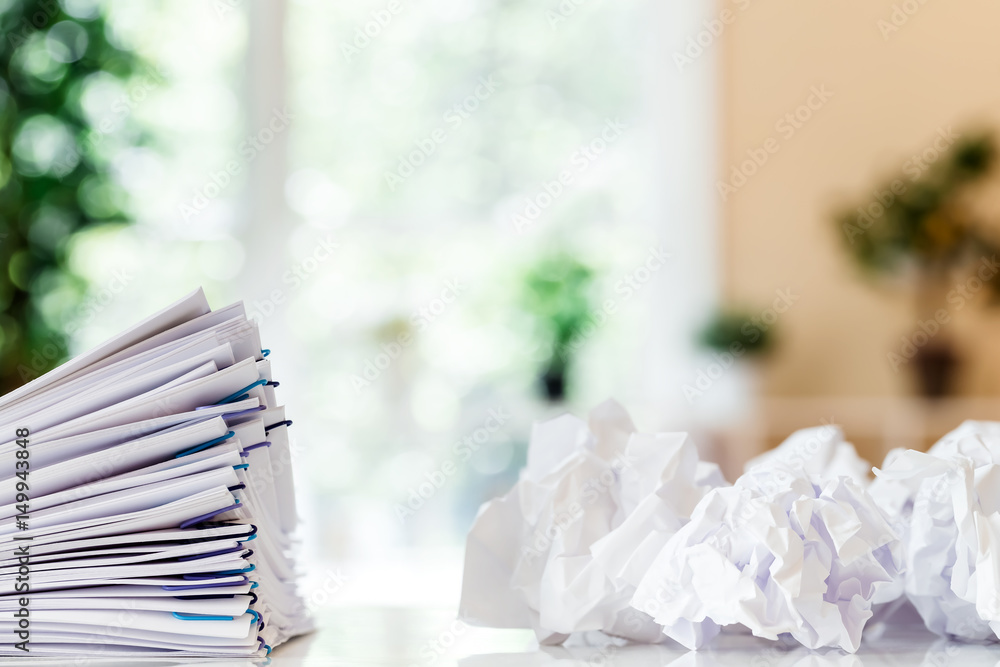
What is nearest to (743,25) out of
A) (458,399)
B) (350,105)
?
(350,105)

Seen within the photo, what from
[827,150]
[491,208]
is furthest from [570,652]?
[827,150]

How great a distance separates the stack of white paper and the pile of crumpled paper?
0.56 ft

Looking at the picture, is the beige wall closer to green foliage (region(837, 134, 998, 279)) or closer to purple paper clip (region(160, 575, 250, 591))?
green foliage (region(837, 134, 998, 279))

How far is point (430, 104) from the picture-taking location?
2939 millimetres

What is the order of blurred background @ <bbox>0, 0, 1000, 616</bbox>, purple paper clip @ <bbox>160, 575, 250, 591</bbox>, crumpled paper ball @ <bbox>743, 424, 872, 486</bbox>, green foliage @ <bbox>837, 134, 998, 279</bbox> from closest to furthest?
1. purple paper clip @ <bbox>160, 575, 250, 591</bbox>
2. crumpled paper ball @ <bbox>743, 424, 872, 486</bbox>
3. green foliage @ <bbox>837, 134, 998, 279</bbox>
4. blurred background @ <bbox>0, 0, 1000, 616</bbox>

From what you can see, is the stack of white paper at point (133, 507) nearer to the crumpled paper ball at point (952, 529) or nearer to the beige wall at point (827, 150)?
the crumpled paper ball at point (952, 529)

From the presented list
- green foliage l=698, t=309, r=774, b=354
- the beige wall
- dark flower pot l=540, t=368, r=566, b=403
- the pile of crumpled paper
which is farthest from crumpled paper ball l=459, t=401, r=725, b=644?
the beige wall

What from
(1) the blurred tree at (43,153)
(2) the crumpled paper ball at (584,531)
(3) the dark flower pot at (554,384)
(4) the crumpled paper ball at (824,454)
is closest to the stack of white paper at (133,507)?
(2) the crumpled paper ball at (584,531)

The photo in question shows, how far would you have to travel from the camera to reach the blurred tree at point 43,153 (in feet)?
8.60

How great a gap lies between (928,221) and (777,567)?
95.0 inches

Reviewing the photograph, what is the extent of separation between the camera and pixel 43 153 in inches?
104

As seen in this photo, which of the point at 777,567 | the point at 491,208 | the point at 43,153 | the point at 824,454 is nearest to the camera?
the point at 777,567

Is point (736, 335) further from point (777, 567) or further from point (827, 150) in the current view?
point (777, 567)

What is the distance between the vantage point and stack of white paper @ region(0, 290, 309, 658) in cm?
46
